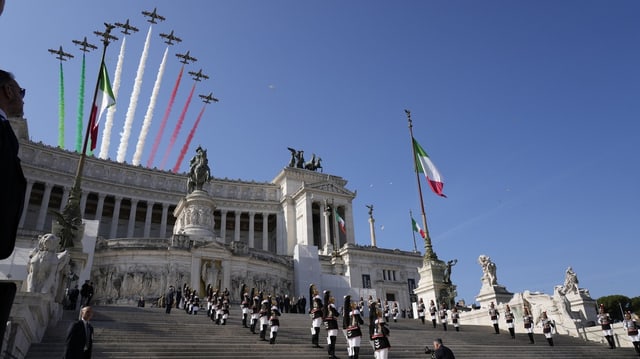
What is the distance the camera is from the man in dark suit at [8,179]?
6.60ft

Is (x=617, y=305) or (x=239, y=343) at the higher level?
(x=617, y=305)

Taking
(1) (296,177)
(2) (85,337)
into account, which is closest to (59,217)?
(2) (85,337)

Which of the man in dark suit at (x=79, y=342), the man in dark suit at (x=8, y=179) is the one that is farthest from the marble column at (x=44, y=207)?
the man in dark suit at (x=8, y=179)

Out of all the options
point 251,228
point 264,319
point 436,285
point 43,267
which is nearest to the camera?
point 43,267

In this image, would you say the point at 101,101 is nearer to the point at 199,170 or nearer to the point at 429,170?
the point at 199,170

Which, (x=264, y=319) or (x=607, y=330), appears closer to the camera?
(x=264, y=319)

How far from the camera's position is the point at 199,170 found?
136 feet

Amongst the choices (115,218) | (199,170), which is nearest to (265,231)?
(115,218)

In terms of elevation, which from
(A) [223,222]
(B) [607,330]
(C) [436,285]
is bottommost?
(B) [607,330]

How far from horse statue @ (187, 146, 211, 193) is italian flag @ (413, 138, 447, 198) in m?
19.6

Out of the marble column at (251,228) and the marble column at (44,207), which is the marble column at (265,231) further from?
the marble column at (44,207)

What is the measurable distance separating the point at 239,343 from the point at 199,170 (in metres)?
27.3

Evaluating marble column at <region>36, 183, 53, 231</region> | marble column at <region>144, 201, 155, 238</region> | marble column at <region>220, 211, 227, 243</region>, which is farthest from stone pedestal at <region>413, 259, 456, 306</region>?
marble column at <region>220, 211, 227, 243</region>

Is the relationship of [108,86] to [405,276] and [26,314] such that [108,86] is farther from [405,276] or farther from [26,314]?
[405,276]
